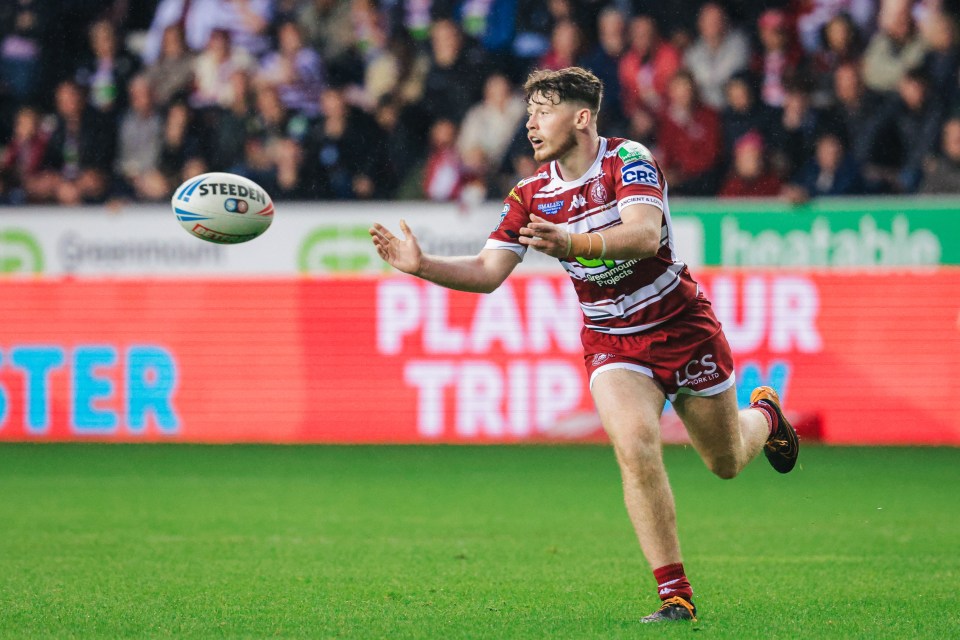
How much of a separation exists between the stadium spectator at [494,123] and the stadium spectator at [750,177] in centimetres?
253

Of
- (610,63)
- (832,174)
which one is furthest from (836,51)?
(610,63)

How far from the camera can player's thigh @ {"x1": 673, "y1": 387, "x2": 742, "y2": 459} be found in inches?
254

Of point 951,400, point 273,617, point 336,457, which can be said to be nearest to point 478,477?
point 336,457

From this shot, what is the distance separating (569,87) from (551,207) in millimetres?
521

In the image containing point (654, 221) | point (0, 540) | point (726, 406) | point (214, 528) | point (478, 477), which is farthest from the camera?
point (478, 477)

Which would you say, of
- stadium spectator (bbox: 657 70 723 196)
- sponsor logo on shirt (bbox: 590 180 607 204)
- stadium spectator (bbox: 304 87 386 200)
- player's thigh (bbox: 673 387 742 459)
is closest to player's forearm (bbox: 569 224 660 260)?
sponsor logo on shirt (bbox: 590 180 607 204)

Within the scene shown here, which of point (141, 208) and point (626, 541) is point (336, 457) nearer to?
point (141, 208)

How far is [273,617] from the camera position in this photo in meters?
6.15

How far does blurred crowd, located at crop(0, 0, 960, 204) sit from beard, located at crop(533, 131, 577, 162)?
8.88 meters

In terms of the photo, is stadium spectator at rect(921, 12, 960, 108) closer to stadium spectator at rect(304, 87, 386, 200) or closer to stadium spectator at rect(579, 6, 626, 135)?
stadium spectator at rect(579, 6, 626, 135)

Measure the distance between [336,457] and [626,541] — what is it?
545 centimetres

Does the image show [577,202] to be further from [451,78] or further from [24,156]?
[24,156]

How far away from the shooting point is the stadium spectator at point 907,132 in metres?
15.1

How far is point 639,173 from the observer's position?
6.08 metres
